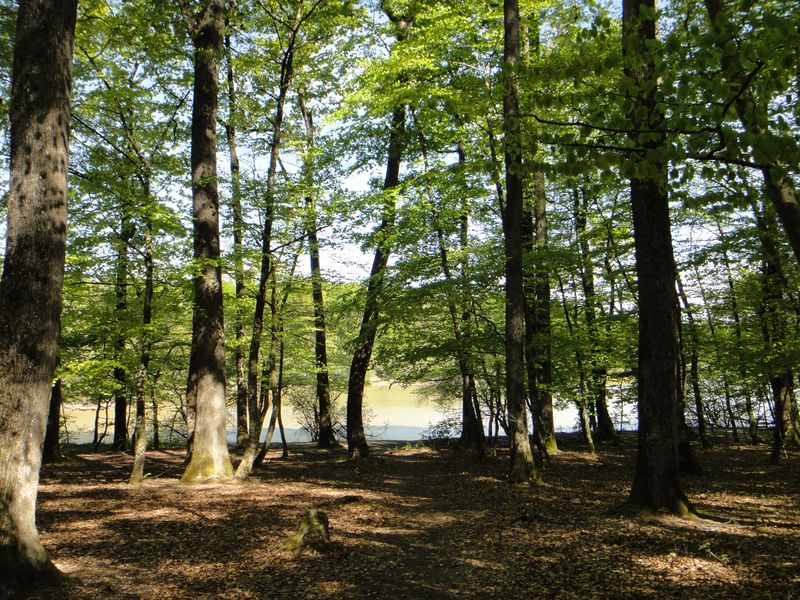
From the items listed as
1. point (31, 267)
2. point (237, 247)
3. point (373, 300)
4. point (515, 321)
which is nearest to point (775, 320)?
point (515, 321)

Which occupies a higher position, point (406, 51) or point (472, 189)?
point (406, 51)

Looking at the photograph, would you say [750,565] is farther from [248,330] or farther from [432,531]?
[248,330]

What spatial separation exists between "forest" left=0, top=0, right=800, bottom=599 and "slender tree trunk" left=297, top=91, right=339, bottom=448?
0.12 meters

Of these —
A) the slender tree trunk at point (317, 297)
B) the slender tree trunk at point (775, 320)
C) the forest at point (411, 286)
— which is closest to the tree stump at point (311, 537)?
the forest at point (411, 286)

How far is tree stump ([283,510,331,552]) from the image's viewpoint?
234 inches

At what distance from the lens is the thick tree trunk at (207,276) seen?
10.9m

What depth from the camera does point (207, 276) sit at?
1114cm

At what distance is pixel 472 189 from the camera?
13.6 metres

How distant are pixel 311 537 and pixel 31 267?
4.19m

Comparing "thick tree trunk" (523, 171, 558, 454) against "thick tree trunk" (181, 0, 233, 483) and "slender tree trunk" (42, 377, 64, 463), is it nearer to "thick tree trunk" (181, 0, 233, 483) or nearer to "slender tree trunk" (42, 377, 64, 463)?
"thick tree trunk" (181, 0, 233, 483)

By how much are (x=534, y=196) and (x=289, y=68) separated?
8429 mm

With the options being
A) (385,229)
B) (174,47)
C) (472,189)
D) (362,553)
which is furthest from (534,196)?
(362,553)

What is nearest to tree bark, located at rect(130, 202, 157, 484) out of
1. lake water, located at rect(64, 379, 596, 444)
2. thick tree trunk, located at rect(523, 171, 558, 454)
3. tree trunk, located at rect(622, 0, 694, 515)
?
thick tree trunk, located at rect(523, 171, 558, 454)

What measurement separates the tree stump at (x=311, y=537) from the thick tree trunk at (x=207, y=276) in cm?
548
